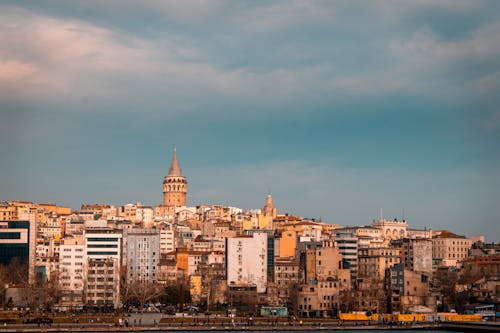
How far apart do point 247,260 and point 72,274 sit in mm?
22541

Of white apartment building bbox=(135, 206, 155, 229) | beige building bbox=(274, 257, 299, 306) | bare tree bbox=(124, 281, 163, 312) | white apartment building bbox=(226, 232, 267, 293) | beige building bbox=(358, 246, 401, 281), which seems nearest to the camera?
bare tree bbox=(124, 281, 163, 312)

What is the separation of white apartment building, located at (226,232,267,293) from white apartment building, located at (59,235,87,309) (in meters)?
18.0

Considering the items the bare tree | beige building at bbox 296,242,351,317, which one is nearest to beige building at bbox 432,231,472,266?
beige building at bbox 296,242,351,317

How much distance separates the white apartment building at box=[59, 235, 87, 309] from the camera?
104 metres

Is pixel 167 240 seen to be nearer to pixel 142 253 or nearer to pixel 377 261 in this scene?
pixel 142 253

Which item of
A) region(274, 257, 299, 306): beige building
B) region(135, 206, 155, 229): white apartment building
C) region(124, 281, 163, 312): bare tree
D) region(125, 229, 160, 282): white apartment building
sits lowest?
region(124, 281, 163, 312): bare tree

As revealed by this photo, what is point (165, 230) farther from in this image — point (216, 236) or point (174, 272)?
point (174, 272)

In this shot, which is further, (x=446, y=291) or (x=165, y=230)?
(x=165, y=230)

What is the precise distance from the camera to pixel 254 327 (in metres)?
83.7

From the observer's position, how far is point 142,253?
124062 millimetres

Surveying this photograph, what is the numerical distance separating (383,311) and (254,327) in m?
17.5

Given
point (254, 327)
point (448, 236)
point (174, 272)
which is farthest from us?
point (448, 236)

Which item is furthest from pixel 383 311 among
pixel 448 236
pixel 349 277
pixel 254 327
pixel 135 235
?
pixel 448 236

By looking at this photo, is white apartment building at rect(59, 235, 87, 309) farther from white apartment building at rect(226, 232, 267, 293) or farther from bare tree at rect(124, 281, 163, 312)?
white apartment building at rect(226, 232, 267, 293)
